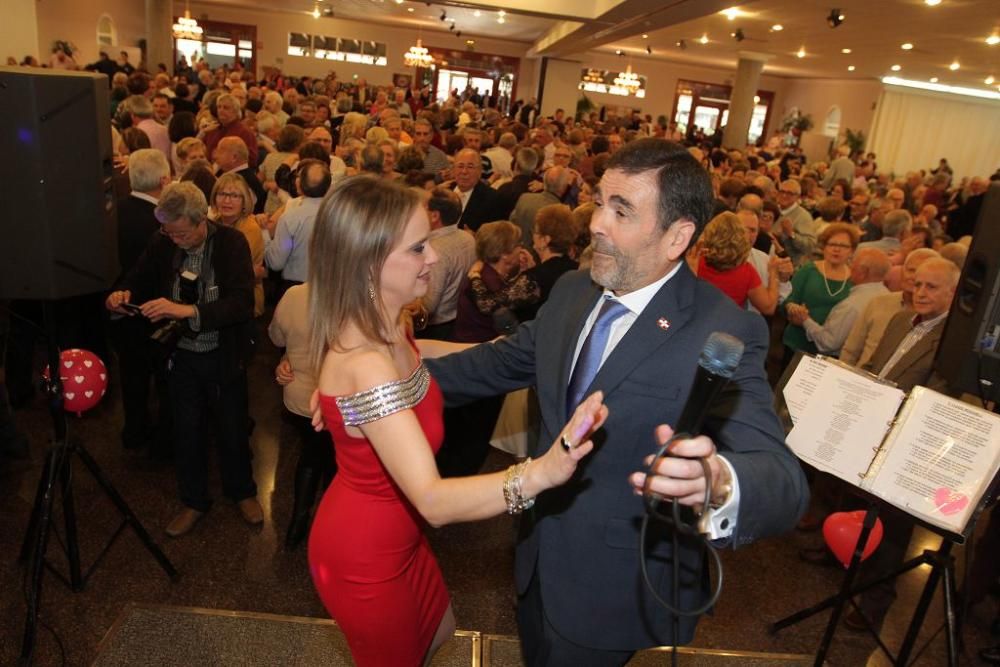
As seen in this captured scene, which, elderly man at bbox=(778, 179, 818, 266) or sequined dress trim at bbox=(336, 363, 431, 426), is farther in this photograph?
elderly man at bbox=(778, 179, 818, 266)

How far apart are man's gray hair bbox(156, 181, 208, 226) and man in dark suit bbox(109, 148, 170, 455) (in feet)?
2.46

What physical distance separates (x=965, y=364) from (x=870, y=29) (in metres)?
9.88

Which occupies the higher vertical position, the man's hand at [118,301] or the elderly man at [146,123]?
the elderly man at [146,123]

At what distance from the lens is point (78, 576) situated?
288 cm

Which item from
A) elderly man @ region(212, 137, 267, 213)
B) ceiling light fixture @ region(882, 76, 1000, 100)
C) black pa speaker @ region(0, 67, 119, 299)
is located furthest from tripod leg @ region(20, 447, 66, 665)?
ceiling light fixture @ region(882, 76, 1000, 100)

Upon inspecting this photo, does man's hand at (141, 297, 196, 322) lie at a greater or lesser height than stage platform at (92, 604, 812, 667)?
greater

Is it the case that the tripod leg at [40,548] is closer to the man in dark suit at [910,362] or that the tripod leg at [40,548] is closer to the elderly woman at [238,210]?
the elderly woman at [238,210]

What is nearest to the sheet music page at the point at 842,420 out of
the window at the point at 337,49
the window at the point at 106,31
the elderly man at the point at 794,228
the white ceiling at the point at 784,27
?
the elderly man at the point at 794,228

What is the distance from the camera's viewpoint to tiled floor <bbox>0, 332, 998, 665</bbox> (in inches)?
113

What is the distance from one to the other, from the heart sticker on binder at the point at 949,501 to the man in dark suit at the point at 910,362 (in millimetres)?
984

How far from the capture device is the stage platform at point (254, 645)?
259 cm

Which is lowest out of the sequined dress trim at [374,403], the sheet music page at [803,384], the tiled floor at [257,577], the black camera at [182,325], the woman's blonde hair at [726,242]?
the tiled floor at [257,577]

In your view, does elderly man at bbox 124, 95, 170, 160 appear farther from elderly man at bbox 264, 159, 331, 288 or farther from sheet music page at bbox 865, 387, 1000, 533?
sheet music page at bbox 865, 387, 1000, 533

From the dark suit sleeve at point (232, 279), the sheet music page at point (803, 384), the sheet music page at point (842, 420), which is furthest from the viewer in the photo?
the dark suit sleeve at point (232, 279)
